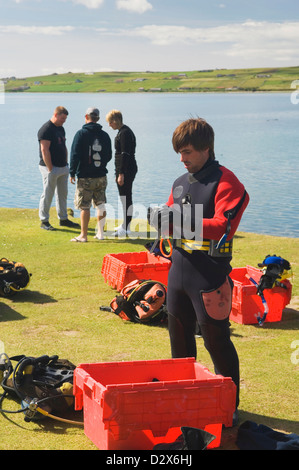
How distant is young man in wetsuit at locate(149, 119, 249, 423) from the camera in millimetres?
4750

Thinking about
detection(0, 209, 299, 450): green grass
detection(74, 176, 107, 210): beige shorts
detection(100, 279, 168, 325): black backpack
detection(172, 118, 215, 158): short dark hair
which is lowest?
detection(0, 209, 299, 450): green grass

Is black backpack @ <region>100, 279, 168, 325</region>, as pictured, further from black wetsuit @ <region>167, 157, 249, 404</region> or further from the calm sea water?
the calm sea water

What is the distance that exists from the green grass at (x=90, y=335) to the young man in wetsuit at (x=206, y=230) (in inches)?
33.2

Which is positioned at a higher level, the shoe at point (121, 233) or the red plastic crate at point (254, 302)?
the red plastic crate at point (254, 302)

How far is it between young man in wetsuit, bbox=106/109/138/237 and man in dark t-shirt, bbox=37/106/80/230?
1208 millimetres

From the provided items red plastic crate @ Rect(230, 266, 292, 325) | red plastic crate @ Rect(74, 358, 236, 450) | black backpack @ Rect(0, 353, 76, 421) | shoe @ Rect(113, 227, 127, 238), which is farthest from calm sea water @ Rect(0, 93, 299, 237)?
red plastic crate @ Rect(74, 358, 236, 450)

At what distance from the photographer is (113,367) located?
5.00 m

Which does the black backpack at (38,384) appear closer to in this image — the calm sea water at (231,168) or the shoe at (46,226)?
the shoe at (46,226)

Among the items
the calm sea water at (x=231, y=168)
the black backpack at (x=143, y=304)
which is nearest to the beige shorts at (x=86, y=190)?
the black backpack at (x=143, y=304)

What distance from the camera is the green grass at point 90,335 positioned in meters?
5.08

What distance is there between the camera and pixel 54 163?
517 inches

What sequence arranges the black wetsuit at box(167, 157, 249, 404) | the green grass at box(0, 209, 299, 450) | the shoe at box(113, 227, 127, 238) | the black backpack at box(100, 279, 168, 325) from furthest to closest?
the shoe at box(113, 227, 127, 238) → the black backpack at box(100, 279, 168, 325) → the green grass at box(0, 209, 299, 450) → the black wetsuit at box(167, 157, 249, 404)

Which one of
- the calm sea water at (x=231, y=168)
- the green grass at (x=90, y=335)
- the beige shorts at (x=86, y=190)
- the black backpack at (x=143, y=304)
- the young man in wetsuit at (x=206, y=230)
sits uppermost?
the young man in wetsuit at (x=206, y=230)

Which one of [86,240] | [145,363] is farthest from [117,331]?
[86,240]
